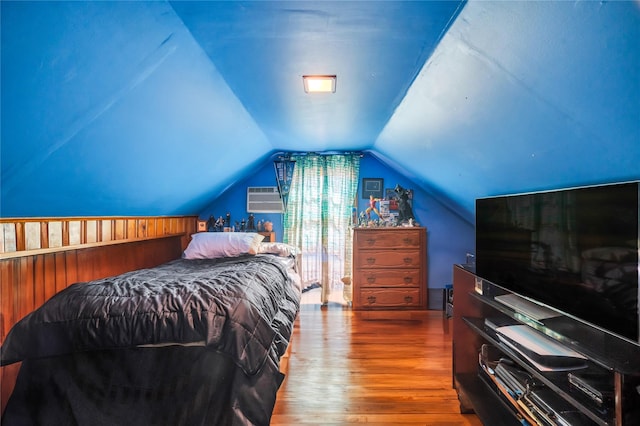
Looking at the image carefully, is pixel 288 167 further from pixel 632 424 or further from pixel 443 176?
pixel 632 424

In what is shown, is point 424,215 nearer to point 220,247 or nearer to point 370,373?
point 370,373

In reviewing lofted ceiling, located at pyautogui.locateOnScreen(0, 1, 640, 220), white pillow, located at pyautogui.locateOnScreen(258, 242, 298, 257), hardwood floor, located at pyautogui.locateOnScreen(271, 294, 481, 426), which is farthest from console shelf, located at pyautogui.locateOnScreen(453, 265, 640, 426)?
white pillow, located at pyautogui.locateOnScreen(258, 242, 298, 257)

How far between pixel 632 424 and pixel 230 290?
158 cm

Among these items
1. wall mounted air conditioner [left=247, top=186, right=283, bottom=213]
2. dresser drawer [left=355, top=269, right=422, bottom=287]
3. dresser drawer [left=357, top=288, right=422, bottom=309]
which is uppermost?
wall mounted air conditioner [left=247, top=186, right=283, bottom=213]

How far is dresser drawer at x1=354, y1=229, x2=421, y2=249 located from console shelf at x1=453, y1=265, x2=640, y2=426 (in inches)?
56.6

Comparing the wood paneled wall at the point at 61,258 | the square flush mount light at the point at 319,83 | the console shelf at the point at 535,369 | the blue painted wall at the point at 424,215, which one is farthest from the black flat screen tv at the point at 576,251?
the wood paneled wall at the point at 61,258

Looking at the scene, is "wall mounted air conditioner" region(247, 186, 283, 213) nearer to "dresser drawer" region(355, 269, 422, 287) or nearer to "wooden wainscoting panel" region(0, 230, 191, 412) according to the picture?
"dresser drawer" region(355, 269, 422, 287)

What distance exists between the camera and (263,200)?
4.05 m

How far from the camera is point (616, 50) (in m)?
0.78

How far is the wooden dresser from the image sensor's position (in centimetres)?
345

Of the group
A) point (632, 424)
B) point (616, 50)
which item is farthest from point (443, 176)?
point (632, 424)

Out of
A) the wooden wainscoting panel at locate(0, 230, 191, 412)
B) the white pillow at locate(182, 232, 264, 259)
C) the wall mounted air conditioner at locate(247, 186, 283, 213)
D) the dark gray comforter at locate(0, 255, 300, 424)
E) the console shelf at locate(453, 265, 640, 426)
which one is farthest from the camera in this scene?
the wall mounted air conditioner at locate(247, 186, 283, 213)

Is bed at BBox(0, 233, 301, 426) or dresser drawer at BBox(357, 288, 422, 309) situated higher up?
bed at BBox(0, 233, 301, 426)

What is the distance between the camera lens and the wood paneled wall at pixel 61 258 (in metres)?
1.50
